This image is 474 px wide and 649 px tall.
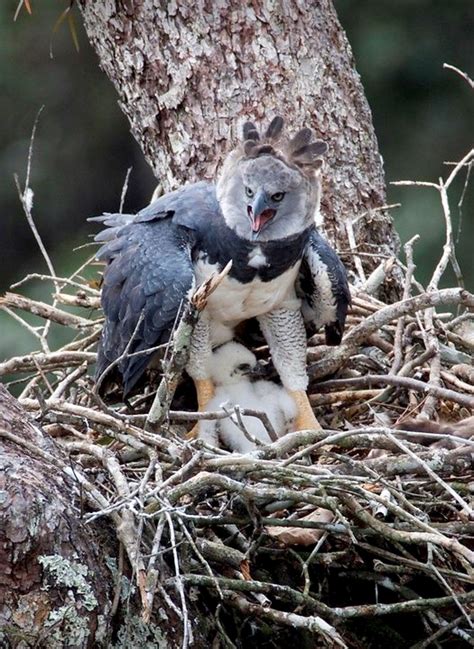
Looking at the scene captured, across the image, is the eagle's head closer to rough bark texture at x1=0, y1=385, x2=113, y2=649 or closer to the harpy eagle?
the harpy eagle

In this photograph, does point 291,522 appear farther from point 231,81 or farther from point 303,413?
point 231,81

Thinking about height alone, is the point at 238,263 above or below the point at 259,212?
below

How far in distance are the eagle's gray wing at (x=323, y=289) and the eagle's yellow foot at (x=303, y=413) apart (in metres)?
0.25

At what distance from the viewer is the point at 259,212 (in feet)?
15.1

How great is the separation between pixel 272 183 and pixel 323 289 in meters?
0.43

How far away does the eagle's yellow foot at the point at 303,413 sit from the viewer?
4785 mm

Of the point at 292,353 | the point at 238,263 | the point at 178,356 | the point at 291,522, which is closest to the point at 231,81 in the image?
the point at 238,263

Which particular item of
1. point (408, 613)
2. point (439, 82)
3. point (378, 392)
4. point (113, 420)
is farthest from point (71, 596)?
point (439, 82)

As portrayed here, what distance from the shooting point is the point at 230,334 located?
4996 millimetres

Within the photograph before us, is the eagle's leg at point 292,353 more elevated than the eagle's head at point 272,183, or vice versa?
the eagle's head at point 272,183

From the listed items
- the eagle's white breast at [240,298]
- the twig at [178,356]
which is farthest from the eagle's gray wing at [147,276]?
the twig at [178,356]

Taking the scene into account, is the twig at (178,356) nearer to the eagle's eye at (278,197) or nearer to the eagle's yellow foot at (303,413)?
the eagle's eye at (278,197)

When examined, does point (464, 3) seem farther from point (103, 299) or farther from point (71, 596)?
point (71, 596)

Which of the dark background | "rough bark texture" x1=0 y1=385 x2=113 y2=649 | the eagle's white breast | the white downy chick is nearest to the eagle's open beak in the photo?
the eagle's white breast
